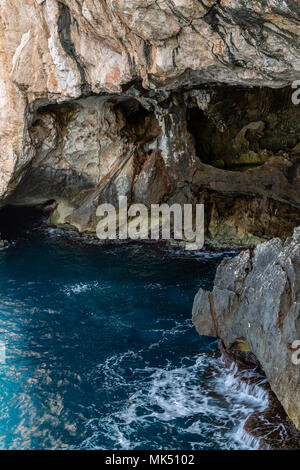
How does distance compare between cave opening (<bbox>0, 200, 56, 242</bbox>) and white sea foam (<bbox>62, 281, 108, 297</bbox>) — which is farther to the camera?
cave opening (<bbox>0, 200, 56, 242</bbox>)

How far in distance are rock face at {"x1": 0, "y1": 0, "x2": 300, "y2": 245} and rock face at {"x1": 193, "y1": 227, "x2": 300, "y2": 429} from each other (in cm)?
533

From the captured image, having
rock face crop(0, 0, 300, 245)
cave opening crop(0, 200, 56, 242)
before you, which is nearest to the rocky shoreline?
rock face crop(0, 0, 300, 245)

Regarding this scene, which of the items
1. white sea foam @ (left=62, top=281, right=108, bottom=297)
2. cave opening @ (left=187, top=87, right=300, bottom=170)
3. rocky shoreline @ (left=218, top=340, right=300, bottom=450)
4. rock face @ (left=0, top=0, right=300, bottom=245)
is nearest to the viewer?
rocky shoreline @ (left=218, top=340, right=300, bottom=450)

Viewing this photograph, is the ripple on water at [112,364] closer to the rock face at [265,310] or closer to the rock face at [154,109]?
the rock face at [265,310]

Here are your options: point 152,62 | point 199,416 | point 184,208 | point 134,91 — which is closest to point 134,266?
point 184,208

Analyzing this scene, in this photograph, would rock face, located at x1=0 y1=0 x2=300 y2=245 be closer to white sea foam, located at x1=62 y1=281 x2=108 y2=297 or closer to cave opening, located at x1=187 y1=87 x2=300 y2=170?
cave opening, located at x1=187 y1=87 x2=300 y2=170

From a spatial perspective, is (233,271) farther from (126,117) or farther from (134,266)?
(126,117)

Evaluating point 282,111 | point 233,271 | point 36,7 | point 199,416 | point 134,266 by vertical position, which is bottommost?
point 199,416

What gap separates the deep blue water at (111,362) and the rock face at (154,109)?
4.02 metres

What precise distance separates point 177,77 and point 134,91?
331 centimetres

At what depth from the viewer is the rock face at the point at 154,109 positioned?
1219cm

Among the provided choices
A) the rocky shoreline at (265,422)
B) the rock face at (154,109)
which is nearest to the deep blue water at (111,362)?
the rocky shoreline at (265,422)

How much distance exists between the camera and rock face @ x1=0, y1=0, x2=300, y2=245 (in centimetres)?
1219

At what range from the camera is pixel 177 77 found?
15.0 m
